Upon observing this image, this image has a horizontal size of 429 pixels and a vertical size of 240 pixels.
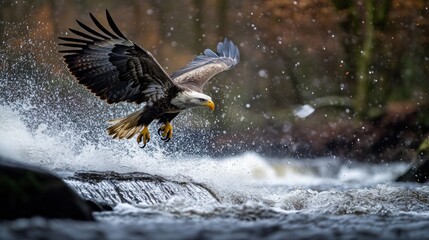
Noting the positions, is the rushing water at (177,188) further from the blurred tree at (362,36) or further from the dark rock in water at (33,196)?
the blurred tree at (362,36)

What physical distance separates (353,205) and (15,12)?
10066 millimetres

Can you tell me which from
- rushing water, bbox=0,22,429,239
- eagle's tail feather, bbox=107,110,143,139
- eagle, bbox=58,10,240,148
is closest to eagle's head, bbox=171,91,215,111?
eagle, bbox=58,10,240,148

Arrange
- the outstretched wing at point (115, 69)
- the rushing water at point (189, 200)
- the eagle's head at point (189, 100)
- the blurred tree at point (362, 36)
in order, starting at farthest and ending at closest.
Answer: the blurred tree at point (362, 36)
the eagle's head at point (189, 100)
the outstretched wing at point (115, 69)
the rushing water at point (189, 200)

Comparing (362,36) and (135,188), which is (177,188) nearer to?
(135,188)

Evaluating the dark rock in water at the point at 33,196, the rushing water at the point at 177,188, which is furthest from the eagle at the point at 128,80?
the dark rock in water at the point at 33,196

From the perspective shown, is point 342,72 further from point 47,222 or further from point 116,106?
point 47,222

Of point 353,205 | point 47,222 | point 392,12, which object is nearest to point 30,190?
point 47,222

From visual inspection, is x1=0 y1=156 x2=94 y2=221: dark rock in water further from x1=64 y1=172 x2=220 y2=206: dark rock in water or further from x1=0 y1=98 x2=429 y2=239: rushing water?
x1=64 y1=172 x2=220 y2=206: dark rock in water

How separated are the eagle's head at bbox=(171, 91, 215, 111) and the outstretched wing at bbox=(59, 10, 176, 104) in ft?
0.42

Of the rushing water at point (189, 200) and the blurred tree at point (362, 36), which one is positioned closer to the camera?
the rushing water at point (189, 200)

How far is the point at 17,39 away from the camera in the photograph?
1354cm

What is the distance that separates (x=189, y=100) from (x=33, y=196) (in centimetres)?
327

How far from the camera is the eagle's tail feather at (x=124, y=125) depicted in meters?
5.99

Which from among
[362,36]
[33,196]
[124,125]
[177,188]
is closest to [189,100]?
[124,125]
